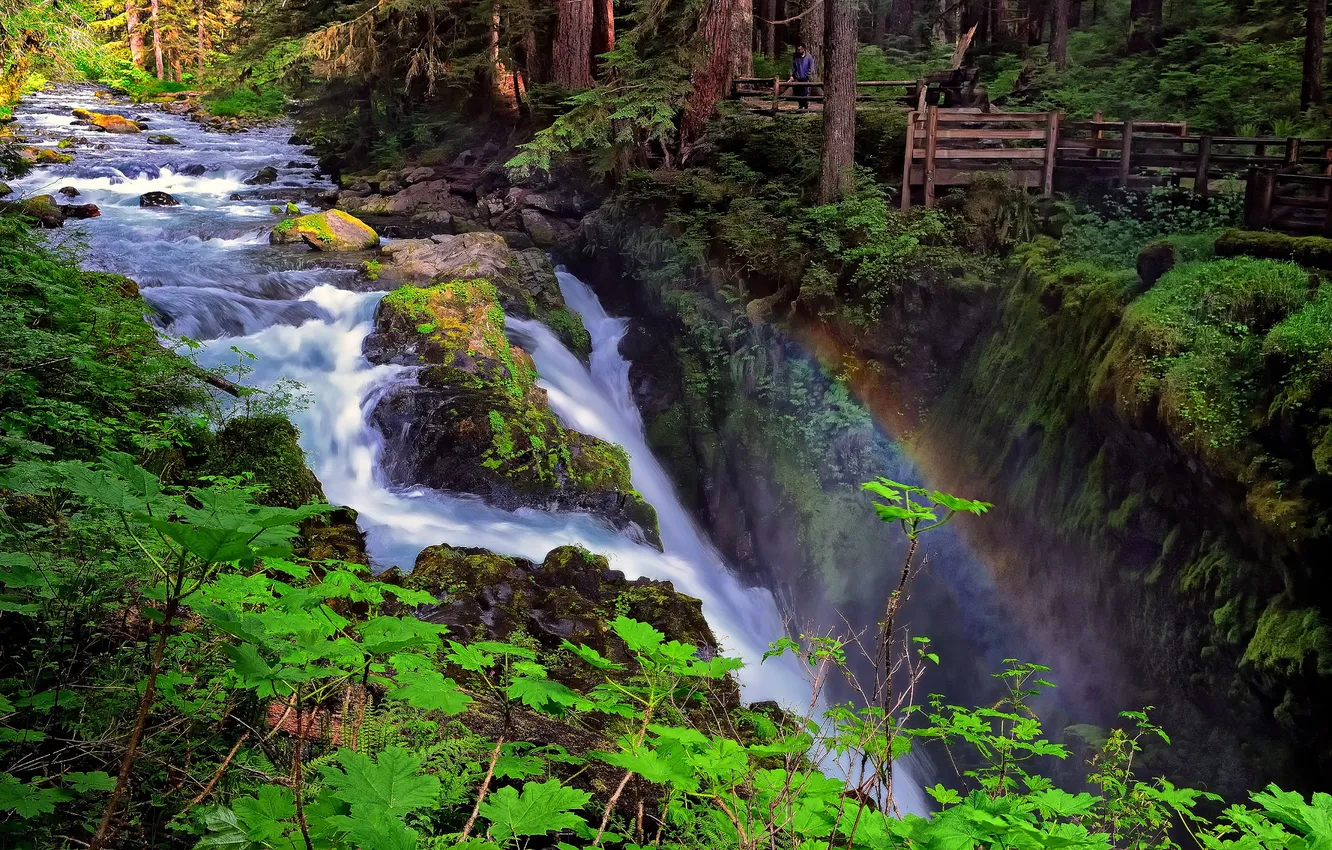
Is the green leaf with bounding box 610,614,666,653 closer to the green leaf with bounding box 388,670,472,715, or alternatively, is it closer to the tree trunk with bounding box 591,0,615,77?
the green leaf with bounding box 388,670,472,715

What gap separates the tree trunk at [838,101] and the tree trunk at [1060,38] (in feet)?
38.0

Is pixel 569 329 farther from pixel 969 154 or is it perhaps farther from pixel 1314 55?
pixel 1314 55

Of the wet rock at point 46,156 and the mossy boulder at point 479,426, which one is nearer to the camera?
the mossy boulder at point 479,426

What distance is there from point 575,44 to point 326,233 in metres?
8.32

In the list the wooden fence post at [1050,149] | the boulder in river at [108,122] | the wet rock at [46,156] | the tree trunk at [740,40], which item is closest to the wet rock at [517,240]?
the tree trunk at [740,40]

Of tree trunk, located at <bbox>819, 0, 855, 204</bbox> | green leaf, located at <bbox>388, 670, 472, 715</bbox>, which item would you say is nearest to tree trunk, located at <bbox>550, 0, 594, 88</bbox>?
tree trunk, located at <bbox>819, 0, 855, 204</bbox>

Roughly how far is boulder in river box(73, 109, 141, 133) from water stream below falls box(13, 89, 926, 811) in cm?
1019

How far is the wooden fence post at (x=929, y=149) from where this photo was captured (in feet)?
39.3

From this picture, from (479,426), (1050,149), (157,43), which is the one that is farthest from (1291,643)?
(157,43)

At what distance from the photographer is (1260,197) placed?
29.8ft

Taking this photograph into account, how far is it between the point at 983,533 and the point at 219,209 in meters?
18.4

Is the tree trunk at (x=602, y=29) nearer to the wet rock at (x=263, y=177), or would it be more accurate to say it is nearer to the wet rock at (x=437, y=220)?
the wet rock at (x=437, y=220)

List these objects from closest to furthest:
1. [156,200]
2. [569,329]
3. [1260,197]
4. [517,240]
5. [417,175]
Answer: [1260,197], [569,329], [517,240], [156,200], [417,175]

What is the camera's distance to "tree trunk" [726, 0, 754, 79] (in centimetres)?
1667
